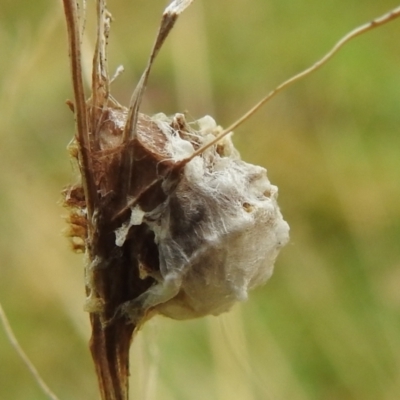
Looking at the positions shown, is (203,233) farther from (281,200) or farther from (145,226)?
(281,200)

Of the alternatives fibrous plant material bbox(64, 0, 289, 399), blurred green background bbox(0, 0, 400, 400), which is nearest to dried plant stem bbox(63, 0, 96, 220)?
fibrous plant material bbox(64, 0, 289, 399)

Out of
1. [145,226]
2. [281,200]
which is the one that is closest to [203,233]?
[145,226]

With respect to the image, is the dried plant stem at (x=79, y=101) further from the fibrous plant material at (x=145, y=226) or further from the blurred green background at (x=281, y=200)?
the blurred green background at (x=281, y=200)

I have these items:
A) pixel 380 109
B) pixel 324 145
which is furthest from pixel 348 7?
pixel 324 145

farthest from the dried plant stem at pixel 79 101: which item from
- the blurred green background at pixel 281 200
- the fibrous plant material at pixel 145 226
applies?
the blurred green background at pixel 281 200

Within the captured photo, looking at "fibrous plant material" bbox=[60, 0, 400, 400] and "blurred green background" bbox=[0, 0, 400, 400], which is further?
"blurred green background" bbox=[0, 0, 400, 400]

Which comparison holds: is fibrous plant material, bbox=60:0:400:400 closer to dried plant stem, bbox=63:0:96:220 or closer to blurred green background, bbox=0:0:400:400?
dried plant stem, bbox=63:0:96:220
